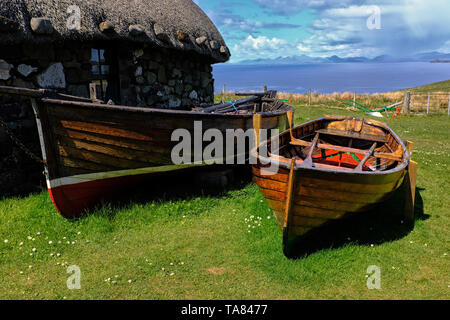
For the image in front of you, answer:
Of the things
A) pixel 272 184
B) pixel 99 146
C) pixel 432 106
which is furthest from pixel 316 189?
pixel 432 106

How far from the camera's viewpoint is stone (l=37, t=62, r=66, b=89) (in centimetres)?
626

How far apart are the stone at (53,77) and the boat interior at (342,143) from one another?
13.0ft

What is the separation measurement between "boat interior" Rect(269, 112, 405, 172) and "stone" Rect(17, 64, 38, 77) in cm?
425

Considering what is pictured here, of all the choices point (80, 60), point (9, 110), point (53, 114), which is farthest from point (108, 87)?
point (53, 114)

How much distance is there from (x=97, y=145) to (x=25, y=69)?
6.76 feet

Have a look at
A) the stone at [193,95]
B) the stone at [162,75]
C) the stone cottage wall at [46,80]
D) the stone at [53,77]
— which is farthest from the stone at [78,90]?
the stone at [193,95]

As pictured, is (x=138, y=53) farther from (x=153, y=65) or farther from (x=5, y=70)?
(x=5, y=70)

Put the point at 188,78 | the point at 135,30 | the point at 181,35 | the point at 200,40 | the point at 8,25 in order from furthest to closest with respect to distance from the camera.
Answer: the point at 188,78 < the point at 200,40 < the point at 181,35 < the point at 135,30 < the point at 8,25

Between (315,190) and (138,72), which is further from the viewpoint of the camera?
(138,72)

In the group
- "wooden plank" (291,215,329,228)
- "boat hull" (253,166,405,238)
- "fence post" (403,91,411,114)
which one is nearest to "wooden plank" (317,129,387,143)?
"boat hull" (253,166,405,238)

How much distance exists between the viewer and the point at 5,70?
19.0ft

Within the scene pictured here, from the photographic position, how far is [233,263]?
4621 millimetres

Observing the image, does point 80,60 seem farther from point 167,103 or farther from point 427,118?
point 427,118

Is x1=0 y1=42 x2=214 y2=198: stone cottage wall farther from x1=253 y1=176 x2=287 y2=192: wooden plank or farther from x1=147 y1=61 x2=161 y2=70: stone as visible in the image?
x1=253 y1=176 x2=287 y2=192: wooden plank
